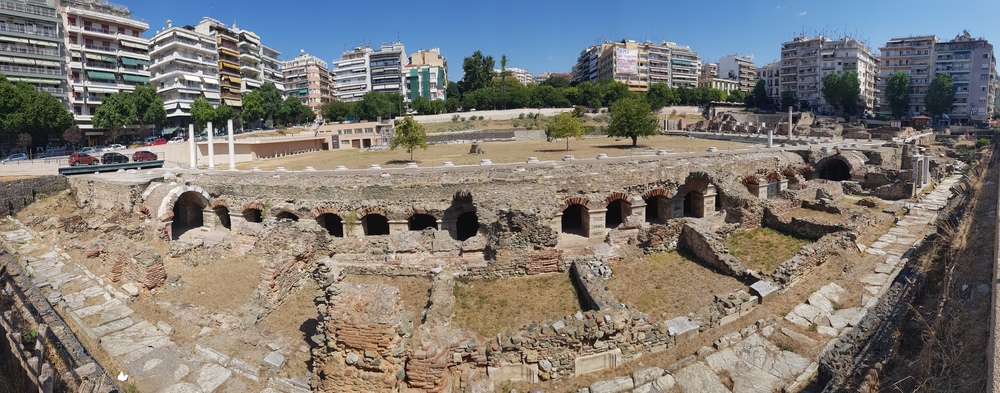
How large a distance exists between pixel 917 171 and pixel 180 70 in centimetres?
7535

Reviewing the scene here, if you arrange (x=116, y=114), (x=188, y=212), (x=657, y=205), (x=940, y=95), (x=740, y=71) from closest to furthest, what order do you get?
1. (x=657, y=205)
2. (x=188, y=212)
3. (x=116, y=114)
4. (x=940, y=95)
5. (x=740, y=71)

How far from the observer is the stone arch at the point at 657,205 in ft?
75.4

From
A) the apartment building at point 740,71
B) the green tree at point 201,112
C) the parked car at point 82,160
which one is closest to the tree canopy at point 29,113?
the green tree at point 201,112

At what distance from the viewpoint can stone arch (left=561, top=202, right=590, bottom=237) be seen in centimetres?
2134

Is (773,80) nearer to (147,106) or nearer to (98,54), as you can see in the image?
(147,106)

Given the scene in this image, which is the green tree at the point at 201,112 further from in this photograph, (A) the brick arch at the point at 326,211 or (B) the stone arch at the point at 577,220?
(B) the stone arch at the point at 577,220

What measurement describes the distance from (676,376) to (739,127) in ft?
232

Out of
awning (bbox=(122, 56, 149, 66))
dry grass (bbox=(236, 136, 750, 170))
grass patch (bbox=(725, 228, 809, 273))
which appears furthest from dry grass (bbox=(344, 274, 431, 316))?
awning (bbox=(122, 56, 149, 66))

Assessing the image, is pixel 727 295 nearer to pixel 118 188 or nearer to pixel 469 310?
pixel 469 310

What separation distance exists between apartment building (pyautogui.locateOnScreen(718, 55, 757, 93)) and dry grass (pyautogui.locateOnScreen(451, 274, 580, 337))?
473ft

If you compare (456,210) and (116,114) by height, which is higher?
(116,114)

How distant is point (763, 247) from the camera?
16.9m

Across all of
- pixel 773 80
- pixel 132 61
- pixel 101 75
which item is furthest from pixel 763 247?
pixel 773 80

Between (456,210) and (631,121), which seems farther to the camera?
(631,121)
